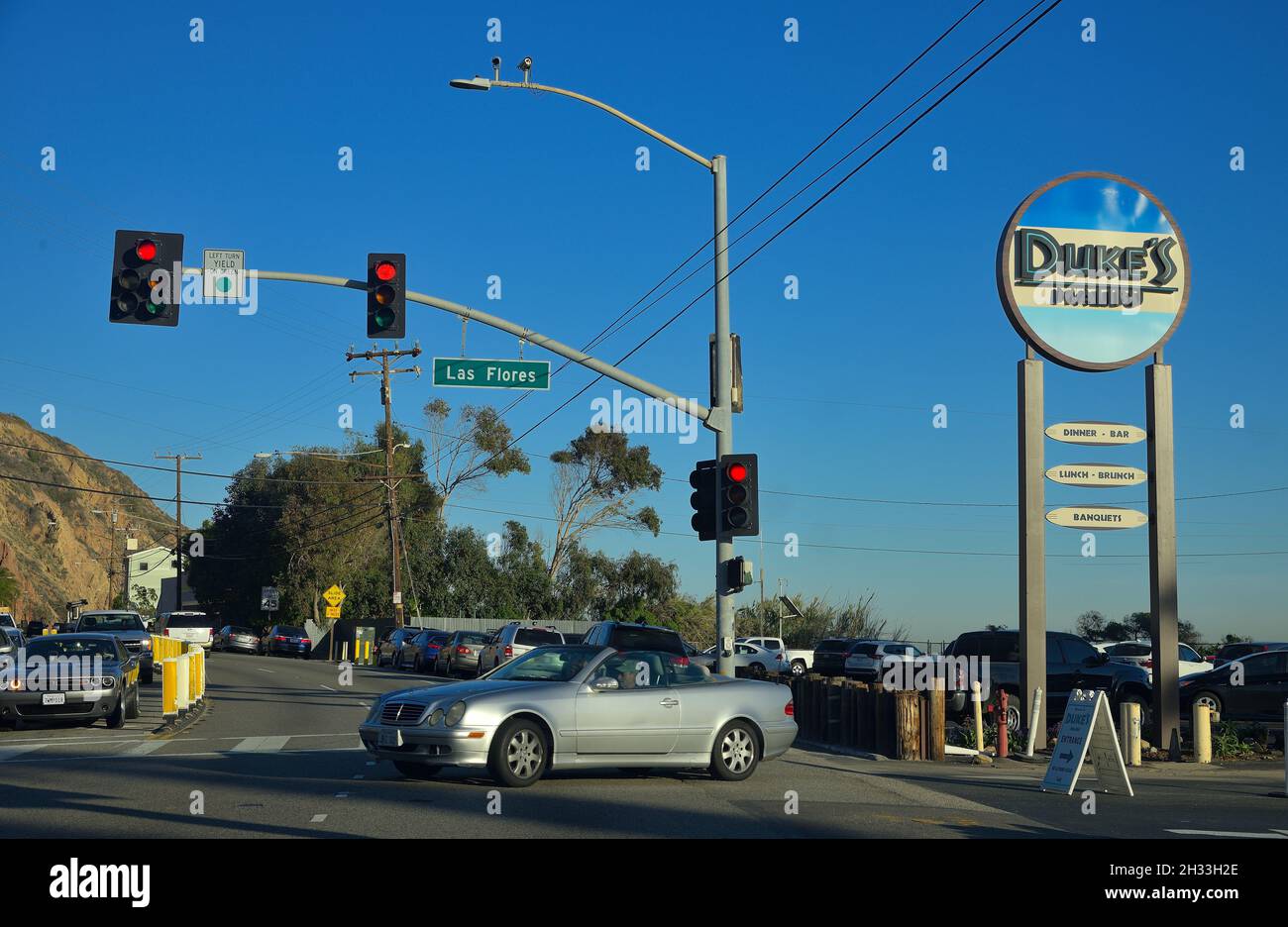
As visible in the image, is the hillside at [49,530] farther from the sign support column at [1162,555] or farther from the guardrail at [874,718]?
the sign support column at [1162,555]

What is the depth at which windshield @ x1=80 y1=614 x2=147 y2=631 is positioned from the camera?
36.4 metres

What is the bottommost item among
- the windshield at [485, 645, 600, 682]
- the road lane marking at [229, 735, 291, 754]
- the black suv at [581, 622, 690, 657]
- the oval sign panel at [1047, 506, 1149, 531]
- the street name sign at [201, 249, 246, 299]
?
the road lane marking at [229, 735, 291, 754]

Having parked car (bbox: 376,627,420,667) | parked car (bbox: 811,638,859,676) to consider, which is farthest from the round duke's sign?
parked car (bbox: 376,627,420,667)

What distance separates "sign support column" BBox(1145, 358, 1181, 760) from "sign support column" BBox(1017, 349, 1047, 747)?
1623mm

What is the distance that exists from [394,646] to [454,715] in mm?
38205

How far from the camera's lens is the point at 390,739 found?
42.5 ft

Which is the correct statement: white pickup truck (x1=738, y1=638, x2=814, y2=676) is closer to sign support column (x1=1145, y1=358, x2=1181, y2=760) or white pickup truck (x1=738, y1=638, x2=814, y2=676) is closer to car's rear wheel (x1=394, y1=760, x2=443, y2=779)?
sign support column (x1=1145, y1=358, x2=1181, y2=760)

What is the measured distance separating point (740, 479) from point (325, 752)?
6658 mm

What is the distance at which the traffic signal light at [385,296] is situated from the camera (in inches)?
685

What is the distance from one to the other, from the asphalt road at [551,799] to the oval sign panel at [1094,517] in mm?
3676

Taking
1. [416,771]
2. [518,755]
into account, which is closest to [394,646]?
[416,771]

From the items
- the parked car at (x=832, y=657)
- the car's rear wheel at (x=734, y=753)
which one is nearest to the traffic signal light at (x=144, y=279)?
the car's rear wheel at (x=734, y=753)

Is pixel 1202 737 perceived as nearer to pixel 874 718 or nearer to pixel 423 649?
pixel 874 718
